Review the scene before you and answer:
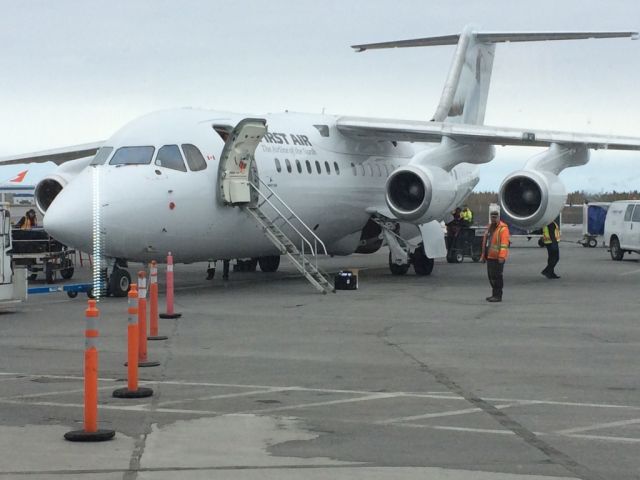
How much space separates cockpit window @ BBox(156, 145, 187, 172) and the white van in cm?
1845

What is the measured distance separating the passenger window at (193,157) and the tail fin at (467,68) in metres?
9.36

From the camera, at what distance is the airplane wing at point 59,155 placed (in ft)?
89.1

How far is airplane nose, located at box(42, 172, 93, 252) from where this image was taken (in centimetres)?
1888

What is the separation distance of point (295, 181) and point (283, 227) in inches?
41.3

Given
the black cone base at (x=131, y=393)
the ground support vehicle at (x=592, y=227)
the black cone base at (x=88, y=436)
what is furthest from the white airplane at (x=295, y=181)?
the ground support vehicle at (x=592, y=227)

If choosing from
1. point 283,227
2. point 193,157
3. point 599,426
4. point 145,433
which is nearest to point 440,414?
point 599,426


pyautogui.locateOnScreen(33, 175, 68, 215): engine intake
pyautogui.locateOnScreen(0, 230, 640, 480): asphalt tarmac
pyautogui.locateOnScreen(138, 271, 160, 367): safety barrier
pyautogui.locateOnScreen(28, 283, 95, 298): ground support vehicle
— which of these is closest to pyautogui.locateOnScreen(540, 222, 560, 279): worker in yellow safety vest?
pyautogui.locateOnScreen(0, 230, 640, 480): asphalt tarmac

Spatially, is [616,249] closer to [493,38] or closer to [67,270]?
[493,38]

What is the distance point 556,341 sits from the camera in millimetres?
13852

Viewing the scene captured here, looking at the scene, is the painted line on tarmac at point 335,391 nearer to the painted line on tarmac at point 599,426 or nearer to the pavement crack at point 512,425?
the pavement crack at point 512,425

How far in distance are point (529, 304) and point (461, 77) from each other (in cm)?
1175

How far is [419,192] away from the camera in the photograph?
2402 cm

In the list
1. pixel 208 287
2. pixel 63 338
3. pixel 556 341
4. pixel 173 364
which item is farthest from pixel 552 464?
pixel 208 287

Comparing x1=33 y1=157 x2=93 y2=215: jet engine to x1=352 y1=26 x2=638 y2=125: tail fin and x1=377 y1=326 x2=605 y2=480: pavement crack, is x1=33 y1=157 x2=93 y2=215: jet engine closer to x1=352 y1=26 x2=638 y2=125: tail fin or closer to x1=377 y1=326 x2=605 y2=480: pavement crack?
x1=352 y1=26 x2=638 y2=125: tail fin
